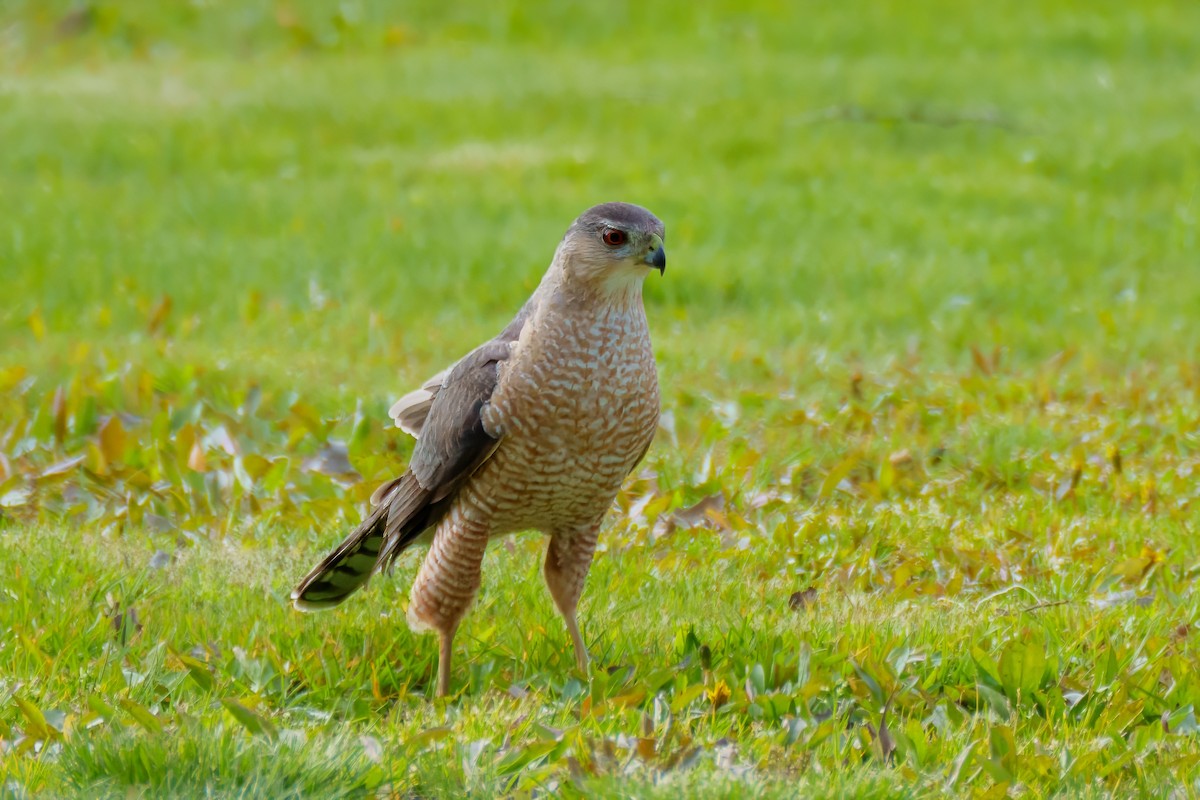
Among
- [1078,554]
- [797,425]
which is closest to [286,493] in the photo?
[797,425]

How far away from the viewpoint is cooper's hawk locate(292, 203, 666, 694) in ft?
13.5

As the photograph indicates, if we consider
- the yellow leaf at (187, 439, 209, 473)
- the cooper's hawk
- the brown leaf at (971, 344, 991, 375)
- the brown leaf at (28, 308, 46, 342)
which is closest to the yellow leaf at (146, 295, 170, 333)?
the brown leaf at (28, 308, 46, 342)

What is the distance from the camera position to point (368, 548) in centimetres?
468

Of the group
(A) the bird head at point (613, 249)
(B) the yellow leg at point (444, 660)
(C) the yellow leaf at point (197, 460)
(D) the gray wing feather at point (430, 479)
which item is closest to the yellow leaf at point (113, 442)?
(C) the yellow leaf at point (197, 460)

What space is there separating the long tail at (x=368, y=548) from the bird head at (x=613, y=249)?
32.9 inches

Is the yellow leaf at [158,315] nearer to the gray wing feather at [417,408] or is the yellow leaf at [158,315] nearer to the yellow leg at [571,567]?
the gray wing feather at [417,408]

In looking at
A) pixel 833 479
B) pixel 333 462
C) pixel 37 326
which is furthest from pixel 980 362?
pixel 37 326

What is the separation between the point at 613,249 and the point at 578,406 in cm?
46

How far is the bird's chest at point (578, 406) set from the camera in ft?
13.5

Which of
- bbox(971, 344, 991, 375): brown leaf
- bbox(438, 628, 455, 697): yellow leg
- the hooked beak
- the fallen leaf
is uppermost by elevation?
the hooked beak

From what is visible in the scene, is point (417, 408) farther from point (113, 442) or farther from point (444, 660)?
point (113, 442)

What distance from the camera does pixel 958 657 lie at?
437cm

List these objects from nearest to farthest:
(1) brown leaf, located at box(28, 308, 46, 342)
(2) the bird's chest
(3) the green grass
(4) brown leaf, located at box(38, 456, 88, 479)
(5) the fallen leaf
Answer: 1. (3) the green grass
2. (2) the bird's chest
3. (4) brown leaf, located at box(38, 456, 88, 479)
4. (5) the fallen leaf
5. (1) brown leaf, located at box(28, 308, 46, 342)

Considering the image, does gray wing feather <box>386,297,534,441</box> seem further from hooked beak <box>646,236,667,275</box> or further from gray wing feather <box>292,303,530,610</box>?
hooked beak <box>646,236,667,275</box>
